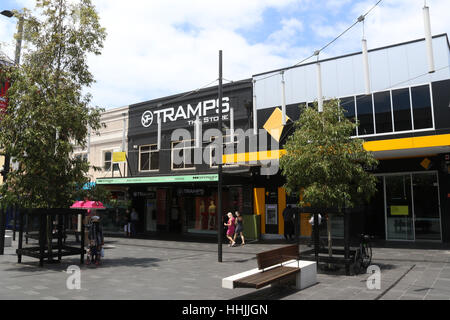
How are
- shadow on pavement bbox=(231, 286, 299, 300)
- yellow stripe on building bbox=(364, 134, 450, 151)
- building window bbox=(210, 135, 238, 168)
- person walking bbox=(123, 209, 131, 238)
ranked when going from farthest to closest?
person walking bbox=(123, 209, 131, 238)
building window bbox=(210, 135, 238, 168)
yellow stripe on building bbox=(364, 134, 450, 151)
shadow on pavement bbox=(231, 286, 299, 300)

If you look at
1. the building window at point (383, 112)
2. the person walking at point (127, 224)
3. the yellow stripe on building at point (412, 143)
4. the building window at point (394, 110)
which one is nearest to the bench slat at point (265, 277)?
the yellow stripe on building at point (412, 143)

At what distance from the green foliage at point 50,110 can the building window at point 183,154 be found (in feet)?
37.0

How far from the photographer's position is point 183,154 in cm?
2398

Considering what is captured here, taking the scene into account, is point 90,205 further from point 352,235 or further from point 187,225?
point 352,235

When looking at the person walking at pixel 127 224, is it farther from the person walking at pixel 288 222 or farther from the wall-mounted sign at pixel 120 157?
the person walking at pixel 288 222

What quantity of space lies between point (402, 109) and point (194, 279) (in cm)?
1272

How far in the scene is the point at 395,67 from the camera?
16.8 metres

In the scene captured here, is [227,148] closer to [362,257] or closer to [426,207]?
[426,207]

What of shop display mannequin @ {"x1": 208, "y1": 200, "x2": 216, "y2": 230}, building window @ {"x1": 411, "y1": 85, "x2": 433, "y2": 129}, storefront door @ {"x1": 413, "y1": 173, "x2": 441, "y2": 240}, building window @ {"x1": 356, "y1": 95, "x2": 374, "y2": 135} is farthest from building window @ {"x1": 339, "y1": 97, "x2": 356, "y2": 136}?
shop display mannequin @ {"x1": 208, "y1": 200, "x2": 216, "y2": 230}

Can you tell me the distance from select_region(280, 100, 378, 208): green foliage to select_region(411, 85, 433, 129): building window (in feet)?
23.9

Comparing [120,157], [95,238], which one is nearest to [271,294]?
[95,238]

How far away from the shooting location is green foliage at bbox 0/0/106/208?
11.1 m

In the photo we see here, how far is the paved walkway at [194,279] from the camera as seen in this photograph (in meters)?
7.12

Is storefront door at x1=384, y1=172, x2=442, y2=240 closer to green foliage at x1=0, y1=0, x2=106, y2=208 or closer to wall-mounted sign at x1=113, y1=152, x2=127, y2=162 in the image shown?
green foliage at x1=0, y1=0, x2=106, y2=208
